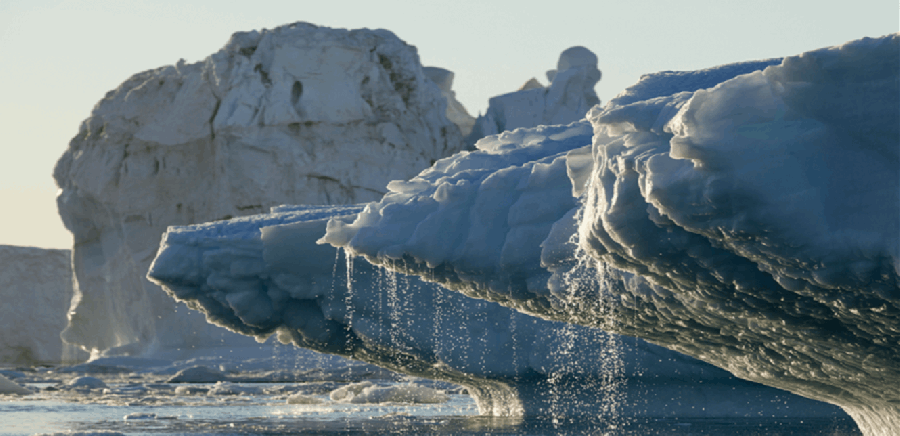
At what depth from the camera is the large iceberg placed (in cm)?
386

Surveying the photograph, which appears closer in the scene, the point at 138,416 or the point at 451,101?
the point at 138,416

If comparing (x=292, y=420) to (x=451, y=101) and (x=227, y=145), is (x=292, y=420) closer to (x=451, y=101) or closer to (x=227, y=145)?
(x=227, y=145)

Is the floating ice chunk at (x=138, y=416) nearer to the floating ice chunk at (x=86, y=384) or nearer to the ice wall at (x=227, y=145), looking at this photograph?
the floating ice chunk at (x=86, y=384)

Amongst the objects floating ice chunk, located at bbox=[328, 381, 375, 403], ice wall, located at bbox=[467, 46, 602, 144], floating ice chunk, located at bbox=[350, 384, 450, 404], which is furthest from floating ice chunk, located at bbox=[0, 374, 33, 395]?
ice wall, located at bbox=[467, 46, 602, 144]

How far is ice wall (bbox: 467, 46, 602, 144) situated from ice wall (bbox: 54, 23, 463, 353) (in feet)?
11.4

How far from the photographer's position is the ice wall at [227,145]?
2878cm

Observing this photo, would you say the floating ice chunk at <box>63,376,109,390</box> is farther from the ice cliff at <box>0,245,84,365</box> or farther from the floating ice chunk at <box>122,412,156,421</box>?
the ice cliff at <box>0,245,84,365</box>

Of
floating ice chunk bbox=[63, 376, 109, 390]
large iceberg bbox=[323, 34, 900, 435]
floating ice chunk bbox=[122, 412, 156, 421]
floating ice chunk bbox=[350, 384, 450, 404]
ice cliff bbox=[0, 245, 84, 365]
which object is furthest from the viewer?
ice cliff bbox=[0, 245, 84, 365]

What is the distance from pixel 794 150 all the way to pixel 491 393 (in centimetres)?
963

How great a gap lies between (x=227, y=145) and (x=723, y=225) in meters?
26.3

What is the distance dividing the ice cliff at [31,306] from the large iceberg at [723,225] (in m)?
39.1

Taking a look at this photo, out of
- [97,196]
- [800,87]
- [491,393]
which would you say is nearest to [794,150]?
[800,87]

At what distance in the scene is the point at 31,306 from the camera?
42281 mm

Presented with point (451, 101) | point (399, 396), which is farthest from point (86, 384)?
point (451, 101)
